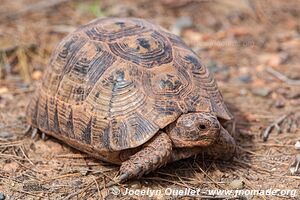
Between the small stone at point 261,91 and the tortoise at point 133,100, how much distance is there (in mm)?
1398

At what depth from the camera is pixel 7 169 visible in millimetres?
4297

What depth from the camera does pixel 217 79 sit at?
20.8 ft

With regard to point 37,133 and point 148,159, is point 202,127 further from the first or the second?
point 37,133

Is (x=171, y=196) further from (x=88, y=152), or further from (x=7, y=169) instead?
(x=7, y=169)

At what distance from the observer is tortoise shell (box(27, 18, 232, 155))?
13.0 feet

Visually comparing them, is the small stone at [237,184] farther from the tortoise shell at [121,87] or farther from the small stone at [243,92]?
the small stone at [243,92]

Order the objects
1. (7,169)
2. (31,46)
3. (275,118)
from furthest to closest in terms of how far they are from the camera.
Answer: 1. (31,46)
2. (275,118)
3. (7,169)

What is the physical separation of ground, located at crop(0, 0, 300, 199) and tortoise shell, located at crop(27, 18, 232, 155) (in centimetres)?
35

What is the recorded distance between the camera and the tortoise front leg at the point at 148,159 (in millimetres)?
3793

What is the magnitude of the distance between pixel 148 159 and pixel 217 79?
2.77m

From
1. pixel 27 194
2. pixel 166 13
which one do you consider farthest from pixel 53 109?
pixel 166 13

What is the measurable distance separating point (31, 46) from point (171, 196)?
384 centimetres

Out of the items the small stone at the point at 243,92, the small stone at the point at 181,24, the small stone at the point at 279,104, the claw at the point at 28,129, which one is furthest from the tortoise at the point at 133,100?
the small stone at the point at 181,24

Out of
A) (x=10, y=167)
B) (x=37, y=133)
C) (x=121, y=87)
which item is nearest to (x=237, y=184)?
(x=121, y=87)
